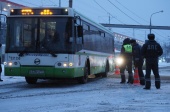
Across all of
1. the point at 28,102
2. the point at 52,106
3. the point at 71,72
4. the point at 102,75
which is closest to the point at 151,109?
the point at 52,106

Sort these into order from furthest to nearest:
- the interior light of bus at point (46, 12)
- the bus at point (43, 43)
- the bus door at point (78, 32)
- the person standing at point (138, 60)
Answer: the person standing at point (138, 60) → the bus door at point (78, 32) → the interior light of bus at point (46, 12) → the bus at point (43, 43)

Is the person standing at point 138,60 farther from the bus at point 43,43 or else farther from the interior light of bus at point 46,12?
the interior light of bus at point 46,12

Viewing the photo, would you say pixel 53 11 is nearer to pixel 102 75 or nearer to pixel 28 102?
pixel 28 102

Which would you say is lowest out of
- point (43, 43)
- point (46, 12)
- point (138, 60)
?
point (138, 60)

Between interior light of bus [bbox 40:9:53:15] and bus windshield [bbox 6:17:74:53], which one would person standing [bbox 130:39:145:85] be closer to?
bus windshield [bbox 6:17:74:53]

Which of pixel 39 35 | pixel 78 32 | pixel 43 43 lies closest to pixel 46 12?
pixel 39 35

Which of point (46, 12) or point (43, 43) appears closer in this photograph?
point (43, 43)

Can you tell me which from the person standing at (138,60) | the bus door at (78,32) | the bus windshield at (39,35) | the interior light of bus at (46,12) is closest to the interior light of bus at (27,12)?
the bus windshield at (39,35)

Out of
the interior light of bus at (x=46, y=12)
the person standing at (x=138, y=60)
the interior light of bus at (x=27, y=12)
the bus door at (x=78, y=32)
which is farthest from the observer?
the person standing at (x=138, y=60)

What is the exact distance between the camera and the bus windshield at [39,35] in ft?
47.4

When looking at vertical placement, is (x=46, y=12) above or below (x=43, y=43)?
above

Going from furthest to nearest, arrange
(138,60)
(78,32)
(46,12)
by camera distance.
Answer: (138,60) → (78,32) → (46,12)

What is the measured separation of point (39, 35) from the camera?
48.1 feet

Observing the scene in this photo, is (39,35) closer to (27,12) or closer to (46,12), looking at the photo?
(46,12)
